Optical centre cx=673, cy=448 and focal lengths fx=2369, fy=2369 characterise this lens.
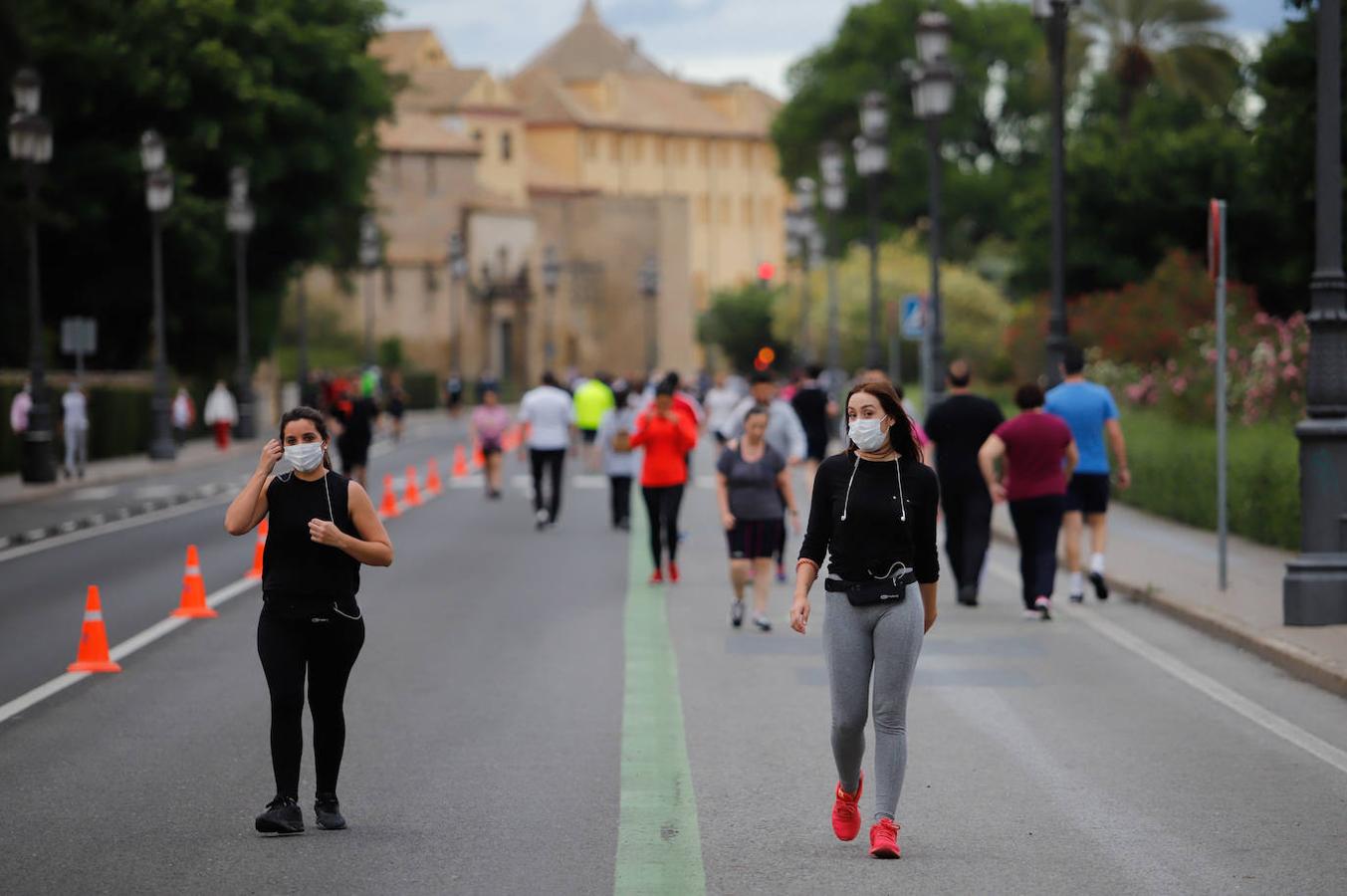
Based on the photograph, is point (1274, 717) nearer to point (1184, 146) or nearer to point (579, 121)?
point (1184, 146)

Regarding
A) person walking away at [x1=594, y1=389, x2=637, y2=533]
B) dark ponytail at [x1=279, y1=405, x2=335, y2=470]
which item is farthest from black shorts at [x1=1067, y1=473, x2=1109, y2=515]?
dark ponytail at [x1=279, y1=405, x2=335, y2=470]

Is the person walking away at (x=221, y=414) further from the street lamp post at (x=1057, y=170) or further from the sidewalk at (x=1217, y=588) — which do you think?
the street lamp post at (x=1057, y=170)

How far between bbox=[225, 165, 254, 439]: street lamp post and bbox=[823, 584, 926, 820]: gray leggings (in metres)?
42.1

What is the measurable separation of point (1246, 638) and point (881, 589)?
6.79 m

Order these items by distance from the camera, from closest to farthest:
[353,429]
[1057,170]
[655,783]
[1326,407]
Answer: [655,783] → [1326,407] → [1057,170] → [353,429]

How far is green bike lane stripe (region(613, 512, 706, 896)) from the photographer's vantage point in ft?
25.1

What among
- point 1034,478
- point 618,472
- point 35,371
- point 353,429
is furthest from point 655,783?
point 35,371

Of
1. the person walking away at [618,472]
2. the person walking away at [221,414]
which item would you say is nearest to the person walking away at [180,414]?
the person walking away at [221,414]

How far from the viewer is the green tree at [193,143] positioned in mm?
50344

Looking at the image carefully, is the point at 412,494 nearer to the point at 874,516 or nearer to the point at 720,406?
the point at 720,406

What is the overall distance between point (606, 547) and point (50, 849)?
15.1 meters

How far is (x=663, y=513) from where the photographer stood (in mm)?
18984

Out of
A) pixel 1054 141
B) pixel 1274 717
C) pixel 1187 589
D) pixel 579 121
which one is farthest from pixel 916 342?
pixel 579 121

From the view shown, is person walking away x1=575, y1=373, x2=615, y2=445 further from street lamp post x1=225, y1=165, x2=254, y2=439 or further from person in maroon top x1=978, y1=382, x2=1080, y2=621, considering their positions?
person in maroon top x1=978, y1=382, x2=1080, y2=621
